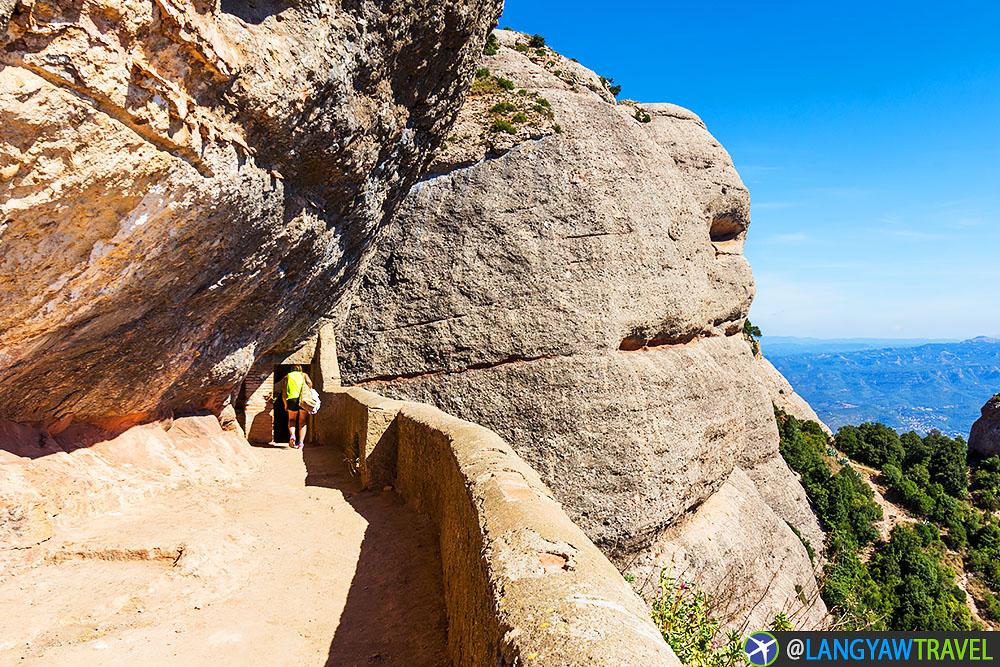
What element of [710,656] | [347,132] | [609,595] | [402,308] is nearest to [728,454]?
[402,308]

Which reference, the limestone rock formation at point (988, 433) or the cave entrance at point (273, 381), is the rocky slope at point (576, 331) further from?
the limestone rock formation at point (988, 433)

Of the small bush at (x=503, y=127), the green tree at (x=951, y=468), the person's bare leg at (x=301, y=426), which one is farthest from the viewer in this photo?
the green tree at (x=951, y=468)

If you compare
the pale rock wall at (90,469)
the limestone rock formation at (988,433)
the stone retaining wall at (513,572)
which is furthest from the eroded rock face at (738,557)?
the limestone rock formation at (988,433)

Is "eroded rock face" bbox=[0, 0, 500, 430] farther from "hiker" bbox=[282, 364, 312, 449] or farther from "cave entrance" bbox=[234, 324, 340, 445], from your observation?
"cave entrance" bbox=[234, 324, 340, 445]

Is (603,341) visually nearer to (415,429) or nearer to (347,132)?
(415,429)

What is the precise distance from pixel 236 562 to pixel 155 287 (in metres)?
2.99

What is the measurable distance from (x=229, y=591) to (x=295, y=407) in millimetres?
7468

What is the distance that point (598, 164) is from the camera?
17.2 metres

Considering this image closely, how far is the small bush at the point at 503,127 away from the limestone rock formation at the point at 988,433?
42567mm

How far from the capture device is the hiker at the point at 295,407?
12.4 m

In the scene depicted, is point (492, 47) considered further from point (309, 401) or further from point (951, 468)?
point (951, 468)

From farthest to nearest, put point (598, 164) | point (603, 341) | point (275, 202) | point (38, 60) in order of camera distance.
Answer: point (598, 164), point (603, 341), point (275, 202), point (38, 60)

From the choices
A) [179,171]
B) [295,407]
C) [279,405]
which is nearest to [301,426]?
[295,407]

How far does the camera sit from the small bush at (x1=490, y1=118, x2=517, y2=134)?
17047 millimetres
